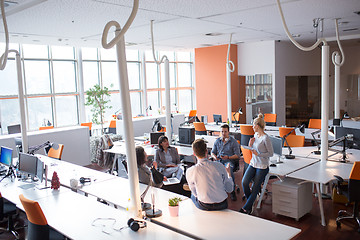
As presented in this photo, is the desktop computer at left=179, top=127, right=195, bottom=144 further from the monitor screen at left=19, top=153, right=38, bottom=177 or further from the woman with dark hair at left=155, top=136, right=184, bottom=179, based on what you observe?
the monitor screen at left=19, top=153, right=38, bottom=177

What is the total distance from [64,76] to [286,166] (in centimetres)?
910

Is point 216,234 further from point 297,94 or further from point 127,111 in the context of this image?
point 297,94

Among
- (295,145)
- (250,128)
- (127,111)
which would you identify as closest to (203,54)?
(250,128)

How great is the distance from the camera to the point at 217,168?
3.69 metres

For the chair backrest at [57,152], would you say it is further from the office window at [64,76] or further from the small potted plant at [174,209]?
the office window at [64,76]

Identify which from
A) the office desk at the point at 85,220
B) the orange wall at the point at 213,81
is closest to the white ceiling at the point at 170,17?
the office desk at the point at 85,220

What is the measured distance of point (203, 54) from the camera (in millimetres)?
13070

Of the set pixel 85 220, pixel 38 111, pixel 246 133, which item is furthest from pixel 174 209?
pixel 38 111

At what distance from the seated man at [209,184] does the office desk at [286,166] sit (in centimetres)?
162

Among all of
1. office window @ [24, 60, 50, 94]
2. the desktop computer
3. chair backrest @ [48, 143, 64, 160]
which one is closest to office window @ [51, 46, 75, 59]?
office window @ [24, 60, 50, 94]

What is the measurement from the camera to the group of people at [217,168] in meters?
3.64

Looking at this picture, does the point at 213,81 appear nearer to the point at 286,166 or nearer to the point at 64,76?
the point at 64,76

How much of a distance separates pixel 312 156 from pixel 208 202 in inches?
123

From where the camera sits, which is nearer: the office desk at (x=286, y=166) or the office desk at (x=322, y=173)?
the office desk at (x=322, y=173)
